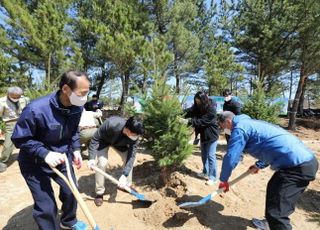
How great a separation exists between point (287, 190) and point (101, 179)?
258cm

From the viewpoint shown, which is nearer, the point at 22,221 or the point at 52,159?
the point at 52,159

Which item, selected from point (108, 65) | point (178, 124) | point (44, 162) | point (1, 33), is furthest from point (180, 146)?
point (108, 65)

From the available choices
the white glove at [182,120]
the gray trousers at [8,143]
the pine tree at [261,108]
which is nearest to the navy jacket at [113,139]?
the white glove at [182,120]

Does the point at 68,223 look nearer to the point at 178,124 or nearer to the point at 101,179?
the point at 101,179

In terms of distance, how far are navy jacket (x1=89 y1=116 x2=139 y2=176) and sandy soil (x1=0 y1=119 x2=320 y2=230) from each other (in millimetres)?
612

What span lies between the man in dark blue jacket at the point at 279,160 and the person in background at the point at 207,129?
1819mm

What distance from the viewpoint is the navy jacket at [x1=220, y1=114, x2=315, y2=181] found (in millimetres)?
3486

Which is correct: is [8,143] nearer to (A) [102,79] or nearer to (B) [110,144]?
(B) [110,144]

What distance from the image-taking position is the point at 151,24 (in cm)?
1495

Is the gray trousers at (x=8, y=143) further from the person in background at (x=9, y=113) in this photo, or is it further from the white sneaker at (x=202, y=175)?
the white sneaker at (x=202, y=175)

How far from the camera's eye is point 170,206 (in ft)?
14.5

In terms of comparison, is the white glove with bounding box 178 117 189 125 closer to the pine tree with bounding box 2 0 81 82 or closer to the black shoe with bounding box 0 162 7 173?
the black shoe with bounding box 0 162 7 173

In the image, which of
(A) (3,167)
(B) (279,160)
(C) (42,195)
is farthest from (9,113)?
(B) (279,160)

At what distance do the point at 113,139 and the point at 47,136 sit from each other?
155 centimetres
